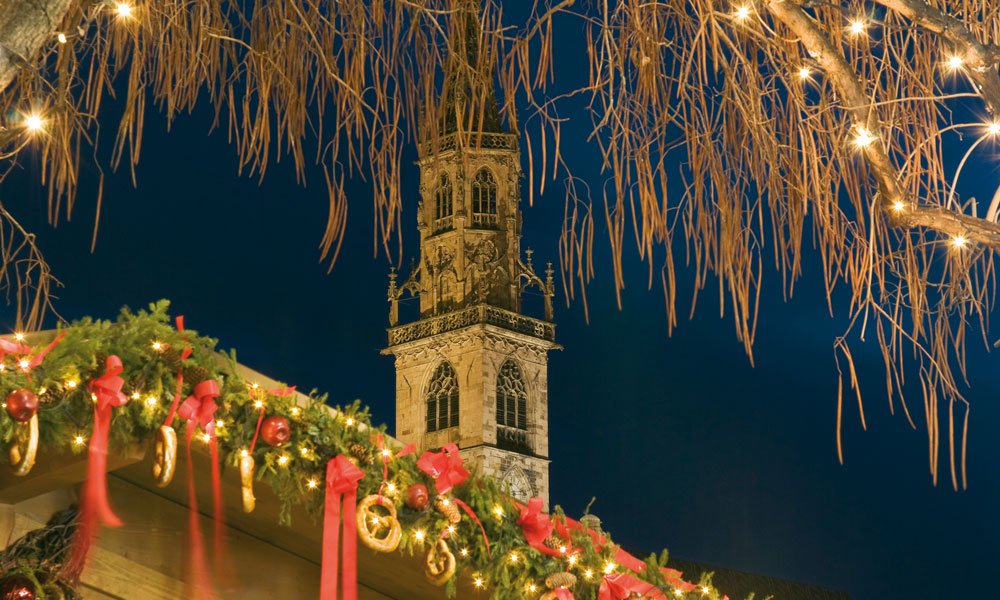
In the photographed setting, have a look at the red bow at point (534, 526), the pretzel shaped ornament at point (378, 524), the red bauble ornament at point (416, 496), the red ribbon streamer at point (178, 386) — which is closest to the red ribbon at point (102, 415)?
the red ribbon streamer at point (178, 386)

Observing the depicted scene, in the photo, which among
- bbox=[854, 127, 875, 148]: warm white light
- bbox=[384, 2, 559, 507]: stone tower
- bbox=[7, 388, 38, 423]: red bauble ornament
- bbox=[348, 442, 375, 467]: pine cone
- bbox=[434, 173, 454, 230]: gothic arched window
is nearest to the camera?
bbox=[7, 388, 38, 423]: red bauble ornament

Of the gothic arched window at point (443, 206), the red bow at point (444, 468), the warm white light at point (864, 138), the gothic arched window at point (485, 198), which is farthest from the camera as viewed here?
the gothic arched window at point (443, 206)

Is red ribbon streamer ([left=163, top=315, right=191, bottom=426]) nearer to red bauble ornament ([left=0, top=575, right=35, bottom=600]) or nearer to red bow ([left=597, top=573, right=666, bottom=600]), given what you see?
red bauble ornament ([left=0, top=575, right=35, bottom=600])

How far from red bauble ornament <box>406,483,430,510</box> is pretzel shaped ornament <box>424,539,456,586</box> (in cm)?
15

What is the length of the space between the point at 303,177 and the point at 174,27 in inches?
17.6

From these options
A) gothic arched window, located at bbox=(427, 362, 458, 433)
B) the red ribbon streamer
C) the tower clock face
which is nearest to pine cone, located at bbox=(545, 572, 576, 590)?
the red ribbon streamer

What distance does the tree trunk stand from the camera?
2.79 metres

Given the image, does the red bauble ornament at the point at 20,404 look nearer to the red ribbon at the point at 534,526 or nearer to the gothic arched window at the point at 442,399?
the red ribbon at the point at 534,526

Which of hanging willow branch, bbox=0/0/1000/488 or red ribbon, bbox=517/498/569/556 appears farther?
red ribbon, bbox=517/498/569/556

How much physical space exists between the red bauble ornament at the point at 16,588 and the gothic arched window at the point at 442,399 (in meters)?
43.4

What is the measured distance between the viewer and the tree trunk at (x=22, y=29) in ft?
9.16

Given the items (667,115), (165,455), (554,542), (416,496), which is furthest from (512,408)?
(165,455)

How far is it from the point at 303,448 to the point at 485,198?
44.7m

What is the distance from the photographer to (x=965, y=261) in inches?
142
